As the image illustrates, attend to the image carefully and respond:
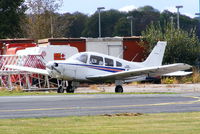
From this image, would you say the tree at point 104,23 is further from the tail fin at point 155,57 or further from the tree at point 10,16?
the tail fin at point 155,57

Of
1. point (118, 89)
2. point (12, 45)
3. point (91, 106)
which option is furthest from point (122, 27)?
point (91, 106)

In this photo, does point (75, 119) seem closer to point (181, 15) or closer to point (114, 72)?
point (114, 72)

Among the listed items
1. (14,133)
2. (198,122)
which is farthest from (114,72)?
(14,133)

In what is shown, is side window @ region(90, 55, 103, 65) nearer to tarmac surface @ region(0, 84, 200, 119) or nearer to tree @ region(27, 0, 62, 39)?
tarmac surface @ region(0, 84, 200, 119)

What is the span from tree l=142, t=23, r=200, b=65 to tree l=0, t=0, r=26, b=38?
829 inches

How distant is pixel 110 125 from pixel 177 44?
34.1 meters

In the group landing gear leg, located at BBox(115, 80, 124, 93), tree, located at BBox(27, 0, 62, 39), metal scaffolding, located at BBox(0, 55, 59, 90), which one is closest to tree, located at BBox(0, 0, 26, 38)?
tree, located at BBox(27, 0, 62, 39)

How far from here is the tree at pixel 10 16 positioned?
67375 mm

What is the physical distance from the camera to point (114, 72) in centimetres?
3388

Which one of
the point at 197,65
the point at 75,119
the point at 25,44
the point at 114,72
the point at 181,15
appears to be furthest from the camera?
the point at 181,15

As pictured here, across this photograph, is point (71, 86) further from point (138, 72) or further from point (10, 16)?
point (10, 16)

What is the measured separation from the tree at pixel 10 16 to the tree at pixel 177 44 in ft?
69.1

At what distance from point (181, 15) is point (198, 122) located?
9169 centimetres

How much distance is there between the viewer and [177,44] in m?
48.9
